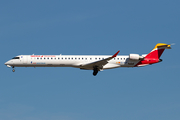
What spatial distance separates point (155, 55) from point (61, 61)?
560 inches

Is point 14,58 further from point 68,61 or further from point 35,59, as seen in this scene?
point 68,61

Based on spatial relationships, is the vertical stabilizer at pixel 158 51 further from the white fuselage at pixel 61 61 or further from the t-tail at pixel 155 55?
the white fuselage at pixel 61 61

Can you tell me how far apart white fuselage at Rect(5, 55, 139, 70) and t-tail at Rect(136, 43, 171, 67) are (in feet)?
6.62

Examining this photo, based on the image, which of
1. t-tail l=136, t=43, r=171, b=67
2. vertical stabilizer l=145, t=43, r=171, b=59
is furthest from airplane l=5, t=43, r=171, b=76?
vertical stabilizer l=145, t=43, r=171, b=59

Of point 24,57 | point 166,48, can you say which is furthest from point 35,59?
point 166,48

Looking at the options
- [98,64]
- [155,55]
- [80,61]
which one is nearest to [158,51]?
[155,55]

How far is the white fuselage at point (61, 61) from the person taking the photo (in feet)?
149

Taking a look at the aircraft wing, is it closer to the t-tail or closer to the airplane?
the airplane

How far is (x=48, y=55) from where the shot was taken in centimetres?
4625

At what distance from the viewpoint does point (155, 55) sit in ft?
157

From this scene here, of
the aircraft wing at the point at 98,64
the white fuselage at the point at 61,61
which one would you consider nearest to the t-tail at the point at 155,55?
the white fuselage at the point at 61,61

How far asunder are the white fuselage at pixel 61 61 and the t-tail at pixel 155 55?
2.02 meters

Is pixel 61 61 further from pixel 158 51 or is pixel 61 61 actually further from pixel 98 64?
pixel 158 51

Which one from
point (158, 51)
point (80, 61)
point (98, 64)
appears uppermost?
point (158, 51)
